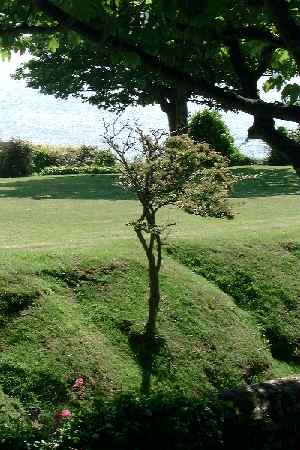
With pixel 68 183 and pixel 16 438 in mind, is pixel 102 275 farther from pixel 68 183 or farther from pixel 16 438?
pixel 68 183

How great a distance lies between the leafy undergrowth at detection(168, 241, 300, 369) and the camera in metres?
17.8

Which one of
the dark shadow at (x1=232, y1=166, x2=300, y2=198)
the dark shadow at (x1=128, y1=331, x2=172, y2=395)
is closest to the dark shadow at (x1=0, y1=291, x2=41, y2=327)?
the dark shadow at (x1=128, y1=331, x2=172, y2=395)

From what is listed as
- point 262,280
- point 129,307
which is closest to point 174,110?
point 262,280

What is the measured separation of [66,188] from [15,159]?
9952 millimetres

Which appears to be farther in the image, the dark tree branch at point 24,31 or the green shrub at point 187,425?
the dark tree branch at point 24,31

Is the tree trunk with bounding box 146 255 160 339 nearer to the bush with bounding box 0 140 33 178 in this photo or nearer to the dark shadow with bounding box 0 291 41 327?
the dark shadow with bounding box 0 291 41 327

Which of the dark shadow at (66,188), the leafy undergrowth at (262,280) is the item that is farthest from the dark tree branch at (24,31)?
the dark shadow at (66,188)

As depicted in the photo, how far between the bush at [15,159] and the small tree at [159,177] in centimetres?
2824

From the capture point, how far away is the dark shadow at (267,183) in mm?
33344

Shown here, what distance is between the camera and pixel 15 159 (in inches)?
1721

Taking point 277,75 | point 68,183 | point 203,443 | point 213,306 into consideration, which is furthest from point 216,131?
point 203,443

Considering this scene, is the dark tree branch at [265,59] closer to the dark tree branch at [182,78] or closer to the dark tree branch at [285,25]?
the dark tree branch at [182,78]

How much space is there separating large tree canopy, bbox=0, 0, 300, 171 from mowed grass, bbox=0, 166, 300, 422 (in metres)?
6.17

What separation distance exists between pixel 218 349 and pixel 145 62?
9.10 meters
